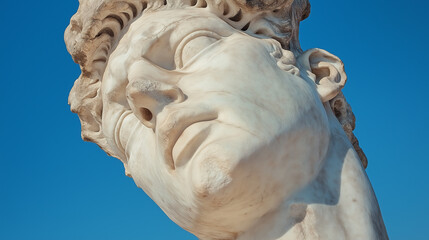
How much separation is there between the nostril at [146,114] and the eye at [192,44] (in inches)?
13.6

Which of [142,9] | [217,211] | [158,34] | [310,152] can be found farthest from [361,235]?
[142,9]

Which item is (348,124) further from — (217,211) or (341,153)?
(217,211)

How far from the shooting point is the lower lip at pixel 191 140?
2.39m

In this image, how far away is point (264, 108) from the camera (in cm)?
250

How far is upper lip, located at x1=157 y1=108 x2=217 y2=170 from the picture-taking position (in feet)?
7.88

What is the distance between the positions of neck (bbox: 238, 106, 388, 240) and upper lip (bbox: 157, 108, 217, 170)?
549mm

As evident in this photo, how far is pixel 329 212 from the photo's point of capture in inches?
101

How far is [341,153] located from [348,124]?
1.85ft

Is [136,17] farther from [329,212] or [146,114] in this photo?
[329,212]

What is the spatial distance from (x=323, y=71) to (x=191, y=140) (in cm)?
107

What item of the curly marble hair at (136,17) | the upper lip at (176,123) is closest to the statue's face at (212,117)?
the upper lip at (176,123)

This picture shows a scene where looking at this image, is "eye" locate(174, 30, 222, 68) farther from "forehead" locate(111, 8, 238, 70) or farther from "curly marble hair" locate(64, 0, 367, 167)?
"curly marble hair" locate(64, 0, 367, 167)

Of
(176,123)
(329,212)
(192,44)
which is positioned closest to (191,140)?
(176,123)

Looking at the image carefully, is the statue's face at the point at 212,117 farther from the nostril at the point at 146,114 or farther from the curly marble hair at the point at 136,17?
the curly marble hair at the point at 136,17
